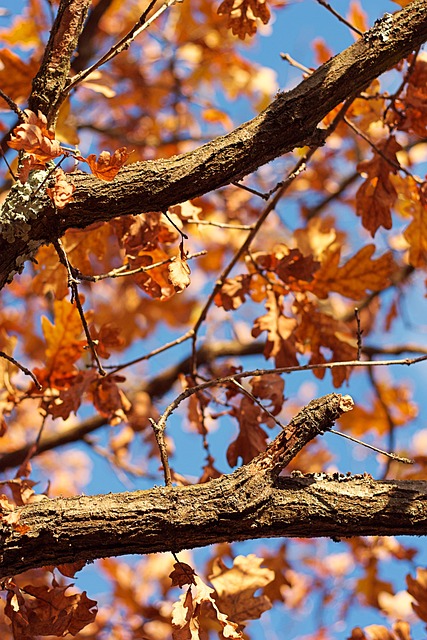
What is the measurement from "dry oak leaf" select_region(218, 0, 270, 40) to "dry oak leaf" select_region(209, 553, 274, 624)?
1.53 metres

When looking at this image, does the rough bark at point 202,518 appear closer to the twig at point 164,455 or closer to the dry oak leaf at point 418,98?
the twig at point 164,455

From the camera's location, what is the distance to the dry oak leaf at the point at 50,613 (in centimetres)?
167

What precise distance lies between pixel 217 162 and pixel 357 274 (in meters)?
0.93

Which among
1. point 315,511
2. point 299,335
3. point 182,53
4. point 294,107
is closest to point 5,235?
point 294,107

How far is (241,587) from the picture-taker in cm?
205

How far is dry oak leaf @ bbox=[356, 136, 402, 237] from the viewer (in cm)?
225

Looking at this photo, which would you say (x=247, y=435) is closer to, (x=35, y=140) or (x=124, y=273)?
(x=124, y=273)

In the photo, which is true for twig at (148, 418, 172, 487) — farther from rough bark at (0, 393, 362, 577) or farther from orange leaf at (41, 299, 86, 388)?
orange leaf at (41, 299, 86, 388)

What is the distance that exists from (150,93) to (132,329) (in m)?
1.79

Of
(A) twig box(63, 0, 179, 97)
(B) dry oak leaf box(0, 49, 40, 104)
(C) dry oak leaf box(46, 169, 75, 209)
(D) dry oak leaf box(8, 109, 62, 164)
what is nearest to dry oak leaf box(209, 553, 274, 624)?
(C) dry oak leaf box(46, 169, 75, 209)

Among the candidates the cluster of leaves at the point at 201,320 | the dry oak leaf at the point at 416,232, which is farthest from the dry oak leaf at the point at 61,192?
the dry oak leaf at the point at 416,232

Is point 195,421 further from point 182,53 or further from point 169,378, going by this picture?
point 182,53

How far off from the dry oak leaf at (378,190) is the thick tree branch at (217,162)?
2.00 feet

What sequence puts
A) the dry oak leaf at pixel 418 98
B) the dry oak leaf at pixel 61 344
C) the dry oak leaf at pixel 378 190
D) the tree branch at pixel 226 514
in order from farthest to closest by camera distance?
the dry oak leaf at pixel 61 344 < the dry oak leaf at pixel 378 190 < the dry oak leaf at pixel 418 98 < the tree branch at pixel 226 514
